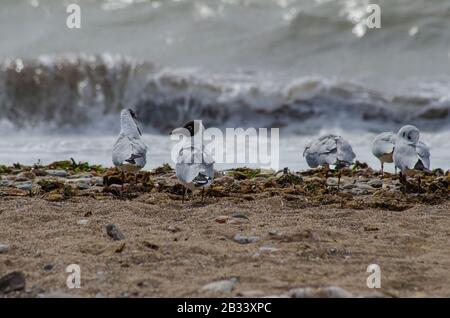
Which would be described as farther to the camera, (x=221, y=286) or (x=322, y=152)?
(x=322, y=152)

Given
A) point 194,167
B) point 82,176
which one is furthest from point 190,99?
point 194,167

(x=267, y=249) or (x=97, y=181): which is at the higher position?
(x=97, y=181)

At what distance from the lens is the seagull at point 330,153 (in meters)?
7.32

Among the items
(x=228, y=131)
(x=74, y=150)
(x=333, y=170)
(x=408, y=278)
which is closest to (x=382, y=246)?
(x=408, y=278)

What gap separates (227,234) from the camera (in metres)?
5.53

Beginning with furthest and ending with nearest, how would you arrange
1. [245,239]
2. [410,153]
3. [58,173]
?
[58,173] → [410,153] → [245,239]

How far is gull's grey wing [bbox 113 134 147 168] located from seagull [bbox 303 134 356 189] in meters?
1.60

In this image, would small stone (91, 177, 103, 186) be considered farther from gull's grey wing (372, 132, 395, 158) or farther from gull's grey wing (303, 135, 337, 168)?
gull's grey wing (372, 132, 395, 158)

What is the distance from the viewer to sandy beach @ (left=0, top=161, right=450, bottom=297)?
4.39 meters

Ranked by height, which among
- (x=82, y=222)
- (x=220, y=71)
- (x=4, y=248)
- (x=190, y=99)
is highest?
(x=220, y=71)

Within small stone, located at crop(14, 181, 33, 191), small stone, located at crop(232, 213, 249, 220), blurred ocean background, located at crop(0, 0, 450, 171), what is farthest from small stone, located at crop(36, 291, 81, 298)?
blurred ocean background, located at crop(0, 0, 450, 171)

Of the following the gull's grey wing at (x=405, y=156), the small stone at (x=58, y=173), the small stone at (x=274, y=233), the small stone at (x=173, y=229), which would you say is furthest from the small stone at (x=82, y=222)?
the gull's grey wing at (x=405, y=156)

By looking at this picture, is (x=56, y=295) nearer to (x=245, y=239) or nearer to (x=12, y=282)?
(x=12, y=282)

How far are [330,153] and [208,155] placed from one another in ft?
4.03
